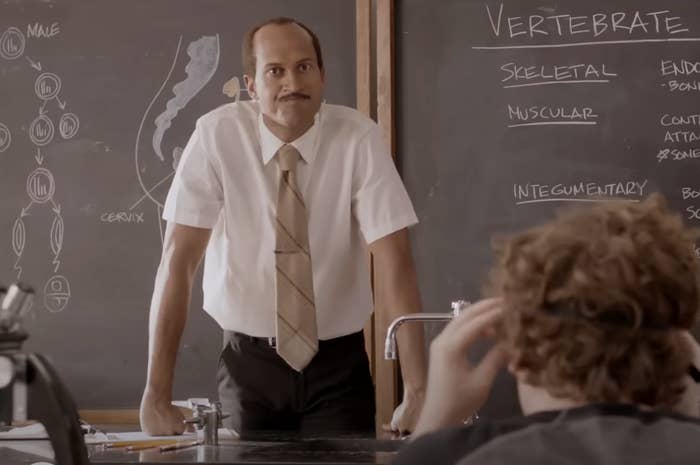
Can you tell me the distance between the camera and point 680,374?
3.81 ft

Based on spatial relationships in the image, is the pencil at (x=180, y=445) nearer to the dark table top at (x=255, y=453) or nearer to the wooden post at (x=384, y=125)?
the dark table top at (x=255, y=453)

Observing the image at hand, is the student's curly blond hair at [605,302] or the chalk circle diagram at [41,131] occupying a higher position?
the chalk circle diagram at [41,131]

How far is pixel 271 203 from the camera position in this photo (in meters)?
2.80

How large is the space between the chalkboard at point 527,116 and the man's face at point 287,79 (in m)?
0.68

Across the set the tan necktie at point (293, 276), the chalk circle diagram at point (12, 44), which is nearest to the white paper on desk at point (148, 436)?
the tan necktie at point (293, 276)

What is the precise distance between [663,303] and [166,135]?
105 inches

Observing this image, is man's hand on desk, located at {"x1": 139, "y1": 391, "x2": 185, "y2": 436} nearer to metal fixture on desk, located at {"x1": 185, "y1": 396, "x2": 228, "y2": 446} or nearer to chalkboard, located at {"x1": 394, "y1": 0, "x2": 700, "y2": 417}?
metal fixture on desk, located at {"x1": 185, "y1": 396, "x2": 228, "y2": 446}

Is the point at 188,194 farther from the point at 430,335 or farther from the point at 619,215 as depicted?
the point at 619,215

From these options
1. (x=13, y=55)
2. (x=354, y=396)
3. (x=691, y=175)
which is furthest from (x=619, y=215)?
(x=13, y=55)

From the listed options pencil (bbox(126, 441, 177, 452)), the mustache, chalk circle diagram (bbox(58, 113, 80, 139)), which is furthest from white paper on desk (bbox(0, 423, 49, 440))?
chalk circle diagram (bbox(58, 113, 80, 139))

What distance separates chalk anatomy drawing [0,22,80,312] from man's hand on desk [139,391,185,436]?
1.22m

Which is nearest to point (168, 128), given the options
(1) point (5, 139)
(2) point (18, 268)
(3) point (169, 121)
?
(3) point (169, 121)

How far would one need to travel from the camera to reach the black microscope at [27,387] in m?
1.19

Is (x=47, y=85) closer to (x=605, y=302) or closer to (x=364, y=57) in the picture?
(x=364, y=57)
